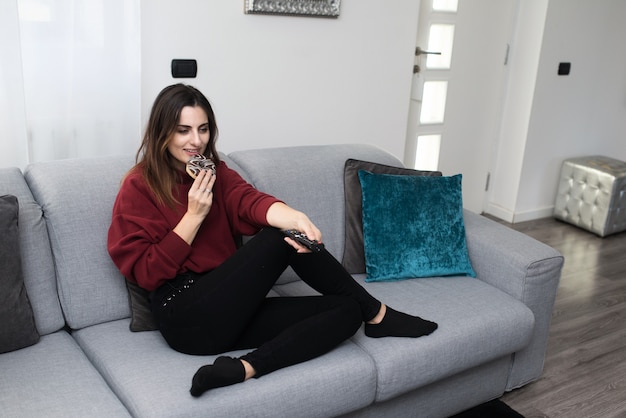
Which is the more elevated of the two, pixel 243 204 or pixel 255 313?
pixel 243 204

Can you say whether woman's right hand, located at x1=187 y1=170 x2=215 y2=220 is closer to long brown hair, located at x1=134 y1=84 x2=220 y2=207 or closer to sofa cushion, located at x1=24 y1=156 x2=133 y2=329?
long brown hair, located at x1=134 y1=84 x2=220 y2=207

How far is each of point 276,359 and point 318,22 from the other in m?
1.92

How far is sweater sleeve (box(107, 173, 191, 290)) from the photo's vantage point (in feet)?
6.18

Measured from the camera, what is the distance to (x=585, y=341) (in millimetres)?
2934

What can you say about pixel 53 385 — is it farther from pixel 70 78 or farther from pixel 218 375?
pixel 70 78

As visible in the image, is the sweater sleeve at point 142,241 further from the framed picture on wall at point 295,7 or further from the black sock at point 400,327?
the framed picture on wall at point 295,7

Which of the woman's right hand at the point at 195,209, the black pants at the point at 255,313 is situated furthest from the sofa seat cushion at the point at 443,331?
the woman's right hand at the point at 195,209

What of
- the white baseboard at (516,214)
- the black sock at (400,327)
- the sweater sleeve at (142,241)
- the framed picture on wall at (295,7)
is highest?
the framed picture on wall at (295,7)

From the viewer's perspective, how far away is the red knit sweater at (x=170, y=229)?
6.20 feet

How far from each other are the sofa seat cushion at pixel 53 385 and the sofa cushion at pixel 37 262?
0.09 m

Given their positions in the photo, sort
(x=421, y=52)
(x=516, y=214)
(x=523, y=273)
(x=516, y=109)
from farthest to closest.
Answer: (x=516, y=214)
(x=516, y=109)
(x=421, y=52)
(x=523, y=273)

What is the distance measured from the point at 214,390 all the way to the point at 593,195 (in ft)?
10.9

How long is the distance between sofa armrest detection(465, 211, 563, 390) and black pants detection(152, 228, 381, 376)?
0.68 m

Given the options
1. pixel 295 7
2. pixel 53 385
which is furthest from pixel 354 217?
pixel 53 385
